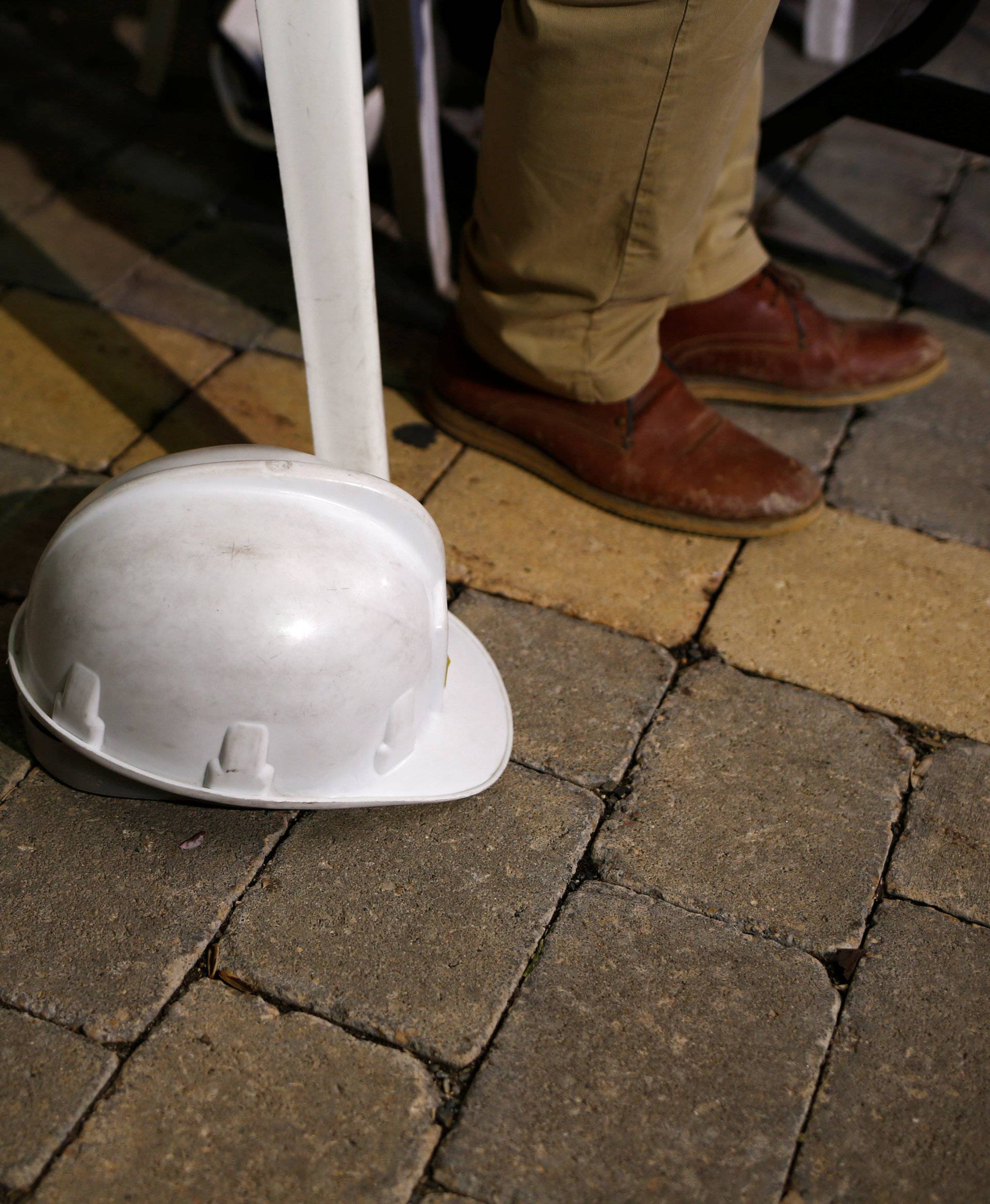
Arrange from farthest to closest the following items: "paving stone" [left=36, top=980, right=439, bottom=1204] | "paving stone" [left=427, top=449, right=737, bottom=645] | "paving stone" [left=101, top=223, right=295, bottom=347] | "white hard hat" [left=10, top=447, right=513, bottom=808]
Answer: "paving stone" [left=101, top=223, right=295, bottom=347]
"paving stone" [left=427, top=449, right=737, bottom=645]
"white hard hat" [left=10, top=447, right=513, bottom=808]
"paving stone" [left=36, top=980, right=439, bottom=1204]

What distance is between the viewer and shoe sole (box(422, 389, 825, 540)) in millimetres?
2354

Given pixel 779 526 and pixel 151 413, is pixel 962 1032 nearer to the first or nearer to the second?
pixel 779 526

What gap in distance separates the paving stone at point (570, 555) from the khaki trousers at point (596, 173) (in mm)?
261

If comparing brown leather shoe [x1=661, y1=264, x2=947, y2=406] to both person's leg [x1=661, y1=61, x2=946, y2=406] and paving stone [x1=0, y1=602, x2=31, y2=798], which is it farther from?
paving stone [x1=0, y1=602, x2=31, y2=798]

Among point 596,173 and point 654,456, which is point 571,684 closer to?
point 654,456

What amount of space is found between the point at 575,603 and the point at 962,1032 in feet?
3.36

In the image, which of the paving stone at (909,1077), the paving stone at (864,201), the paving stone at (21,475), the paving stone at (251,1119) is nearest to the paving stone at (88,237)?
the paving stone at (21,475)

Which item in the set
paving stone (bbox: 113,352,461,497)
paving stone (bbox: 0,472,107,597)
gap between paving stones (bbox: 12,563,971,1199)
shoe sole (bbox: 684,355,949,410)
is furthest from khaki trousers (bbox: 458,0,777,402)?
paving stone (bbox: 0,472,107,597)

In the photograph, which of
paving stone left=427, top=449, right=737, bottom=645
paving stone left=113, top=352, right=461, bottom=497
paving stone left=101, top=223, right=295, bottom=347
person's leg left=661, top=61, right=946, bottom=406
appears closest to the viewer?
paving stone left=427, top=449, right=737, bottom=645

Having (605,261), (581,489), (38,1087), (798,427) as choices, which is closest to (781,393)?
(798,427)

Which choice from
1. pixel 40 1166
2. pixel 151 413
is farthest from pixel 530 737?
pixel 151 413

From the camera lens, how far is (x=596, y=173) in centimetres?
199

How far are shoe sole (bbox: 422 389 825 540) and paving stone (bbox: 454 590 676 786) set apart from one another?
348 mm

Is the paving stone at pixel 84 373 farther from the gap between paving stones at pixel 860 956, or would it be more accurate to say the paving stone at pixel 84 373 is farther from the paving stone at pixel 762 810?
the gap between paving stones at pixel 860 956
